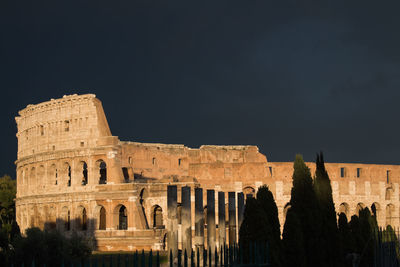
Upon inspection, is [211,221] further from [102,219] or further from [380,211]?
[380,211]

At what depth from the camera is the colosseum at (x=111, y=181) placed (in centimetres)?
3981

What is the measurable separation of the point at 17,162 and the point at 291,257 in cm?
3175

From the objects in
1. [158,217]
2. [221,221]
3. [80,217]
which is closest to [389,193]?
[158,217]

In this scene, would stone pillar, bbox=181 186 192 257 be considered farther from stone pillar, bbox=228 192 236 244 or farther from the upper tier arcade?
the upper tier arcade

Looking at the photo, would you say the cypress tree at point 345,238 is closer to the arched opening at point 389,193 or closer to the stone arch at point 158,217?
the stone arch at point 158,217

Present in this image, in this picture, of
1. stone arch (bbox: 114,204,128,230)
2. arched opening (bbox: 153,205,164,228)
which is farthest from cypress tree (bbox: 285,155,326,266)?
arched opening (bbox: 153,205,164,228)

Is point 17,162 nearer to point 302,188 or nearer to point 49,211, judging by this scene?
point 49,211

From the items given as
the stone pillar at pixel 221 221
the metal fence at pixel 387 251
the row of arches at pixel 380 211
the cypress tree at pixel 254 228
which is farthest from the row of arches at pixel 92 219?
the metal fence at pixel 387 251

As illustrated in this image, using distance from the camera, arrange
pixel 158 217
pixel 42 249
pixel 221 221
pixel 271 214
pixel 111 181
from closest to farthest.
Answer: pixel 221 221
pixel 271 214
pixel 42 249
pixel 111 181
pixel 158 217

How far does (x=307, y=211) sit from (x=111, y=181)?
18906 millimetres

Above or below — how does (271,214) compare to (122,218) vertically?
above

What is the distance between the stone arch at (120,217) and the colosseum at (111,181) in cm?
Answer: 7

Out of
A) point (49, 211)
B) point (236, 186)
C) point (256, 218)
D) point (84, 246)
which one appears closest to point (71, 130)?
point (49, 211)

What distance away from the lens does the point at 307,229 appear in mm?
24609
